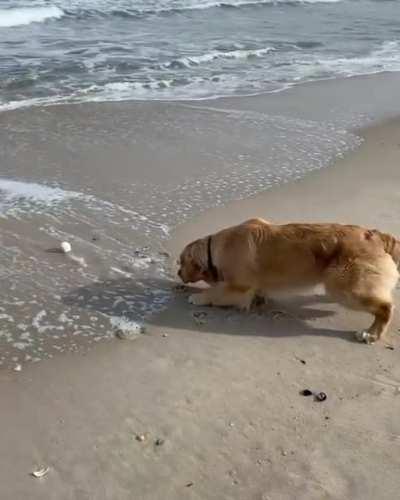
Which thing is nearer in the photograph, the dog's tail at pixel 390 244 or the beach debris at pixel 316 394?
the beach debris at pixel 316 394

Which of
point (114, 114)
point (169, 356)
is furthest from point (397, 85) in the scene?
point (169, 356)

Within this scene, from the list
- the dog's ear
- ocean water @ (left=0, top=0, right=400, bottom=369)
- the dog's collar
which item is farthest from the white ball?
the dog's collar

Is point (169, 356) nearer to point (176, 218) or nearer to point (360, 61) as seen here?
point (176, 218)

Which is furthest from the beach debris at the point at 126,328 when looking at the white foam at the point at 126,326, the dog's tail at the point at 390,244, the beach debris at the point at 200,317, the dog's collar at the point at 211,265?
the dog's tail at the point at 390,244

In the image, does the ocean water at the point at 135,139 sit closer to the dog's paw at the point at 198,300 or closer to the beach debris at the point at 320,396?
the dog's paw at the point at 198,300

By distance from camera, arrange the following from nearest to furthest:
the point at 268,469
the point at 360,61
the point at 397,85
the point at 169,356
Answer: the point at 268,469, the point at 169,356, the point at 397,85, the point at 360,61

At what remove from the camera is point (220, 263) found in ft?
16.7

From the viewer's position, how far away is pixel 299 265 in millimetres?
4871

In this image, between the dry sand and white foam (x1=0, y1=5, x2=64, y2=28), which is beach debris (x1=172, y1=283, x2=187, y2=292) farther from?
white foam (x1=0, y1=5, x2=64, y2=28)

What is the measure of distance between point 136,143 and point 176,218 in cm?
232

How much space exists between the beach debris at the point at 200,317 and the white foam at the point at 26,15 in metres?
14.9

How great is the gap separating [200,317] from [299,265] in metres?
0.77

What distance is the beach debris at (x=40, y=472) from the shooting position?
3373mm

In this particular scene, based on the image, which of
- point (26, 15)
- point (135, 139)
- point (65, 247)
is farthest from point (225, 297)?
point (26, 15)
